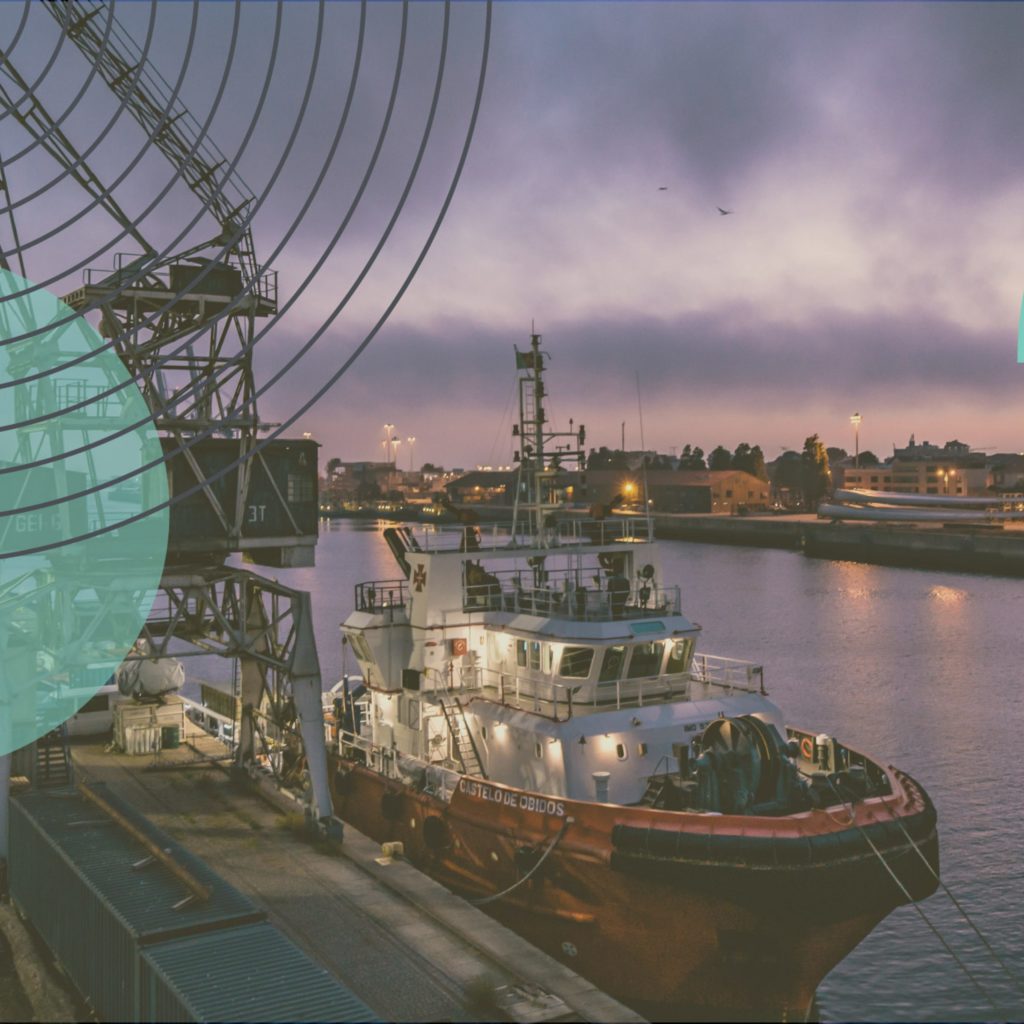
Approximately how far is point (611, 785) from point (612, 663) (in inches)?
106

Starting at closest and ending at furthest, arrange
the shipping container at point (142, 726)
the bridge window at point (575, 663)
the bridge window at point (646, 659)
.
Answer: the bridge window at point (575, 663) < the bridge window at point (646, 659) < the shipping container at point (142, 726)

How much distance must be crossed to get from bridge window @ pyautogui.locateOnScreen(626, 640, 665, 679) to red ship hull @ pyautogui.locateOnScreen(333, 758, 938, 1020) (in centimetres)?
404

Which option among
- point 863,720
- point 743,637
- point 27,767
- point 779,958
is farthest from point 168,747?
point 743,637

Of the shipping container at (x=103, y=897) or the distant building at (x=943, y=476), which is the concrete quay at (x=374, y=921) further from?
the distant building at (x=943, y=476)

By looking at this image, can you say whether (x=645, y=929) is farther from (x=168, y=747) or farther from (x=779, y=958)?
(x=168, y=747)

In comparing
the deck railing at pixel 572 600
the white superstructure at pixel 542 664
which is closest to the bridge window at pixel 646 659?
the white superstructure at pixel 542 664

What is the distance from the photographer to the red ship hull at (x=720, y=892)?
1814cm

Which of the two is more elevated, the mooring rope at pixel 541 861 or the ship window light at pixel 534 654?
the ship window light at pixel 534 654

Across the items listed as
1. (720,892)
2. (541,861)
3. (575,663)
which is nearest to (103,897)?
(541,861)

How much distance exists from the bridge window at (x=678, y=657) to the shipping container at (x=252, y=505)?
891 cm

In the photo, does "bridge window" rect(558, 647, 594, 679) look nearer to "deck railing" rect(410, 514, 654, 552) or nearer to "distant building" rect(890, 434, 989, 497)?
"deck railing" rect(410, 514, 654, 552)

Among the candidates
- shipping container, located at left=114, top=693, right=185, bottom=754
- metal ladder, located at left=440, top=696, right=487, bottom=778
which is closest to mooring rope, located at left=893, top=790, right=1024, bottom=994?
metal ladder, located at left=440, top=696, right=487, bottom=778

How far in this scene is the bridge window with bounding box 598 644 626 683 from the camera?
22.7 metres

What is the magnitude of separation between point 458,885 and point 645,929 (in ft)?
17.5
